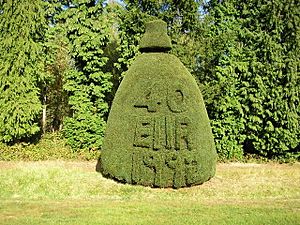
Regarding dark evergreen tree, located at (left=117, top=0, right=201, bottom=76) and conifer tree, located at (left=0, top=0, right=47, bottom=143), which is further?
dark evergreen tree, located at (left=117, top=0, right=201, bottom=76)

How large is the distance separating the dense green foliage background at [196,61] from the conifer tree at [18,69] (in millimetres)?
42

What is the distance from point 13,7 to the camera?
1552 cm

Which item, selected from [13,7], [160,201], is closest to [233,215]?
[160,201]

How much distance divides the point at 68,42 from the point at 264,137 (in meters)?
9.89

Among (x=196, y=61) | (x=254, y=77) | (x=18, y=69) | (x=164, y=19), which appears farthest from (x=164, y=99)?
(x=18, y=69)

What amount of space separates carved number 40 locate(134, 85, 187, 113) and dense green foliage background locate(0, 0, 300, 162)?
5.22 m

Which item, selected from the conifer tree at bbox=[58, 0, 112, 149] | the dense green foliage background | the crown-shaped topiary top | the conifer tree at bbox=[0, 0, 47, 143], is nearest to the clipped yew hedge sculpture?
the crown-shaped topiary top

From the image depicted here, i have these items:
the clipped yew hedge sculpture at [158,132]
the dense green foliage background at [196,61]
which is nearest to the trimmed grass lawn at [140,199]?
the clipped yew hedge sculpture at [158,132]

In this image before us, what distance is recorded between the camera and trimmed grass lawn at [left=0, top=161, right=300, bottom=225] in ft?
22.5

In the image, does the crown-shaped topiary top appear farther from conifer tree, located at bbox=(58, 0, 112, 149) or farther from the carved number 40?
conifer tree, located at bbox=(58, 0, 112, 149)

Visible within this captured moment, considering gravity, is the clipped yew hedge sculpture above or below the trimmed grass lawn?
above

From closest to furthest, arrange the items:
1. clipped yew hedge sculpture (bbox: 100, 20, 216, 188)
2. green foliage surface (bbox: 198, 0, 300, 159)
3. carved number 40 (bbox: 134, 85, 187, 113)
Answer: clipped yew hedge sculpture (bbox: 100, 20, 216, 188) → carved number 40 (bbox: 134, 85, 187, 113) → green foliage surface (bbox: 198, 0, 300, 159)

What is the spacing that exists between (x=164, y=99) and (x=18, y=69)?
27.9 feet

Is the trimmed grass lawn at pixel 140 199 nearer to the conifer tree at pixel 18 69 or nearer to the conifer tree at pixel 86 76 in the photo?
the conifer tree at pixel 18 69
